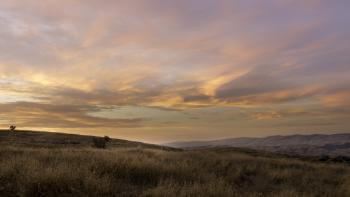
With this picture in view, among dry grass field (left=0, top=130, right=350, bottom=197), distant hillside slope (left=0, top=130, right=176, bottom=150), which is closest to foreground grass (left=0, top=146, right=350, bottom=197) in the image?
dry grass field (left=0, top=130, right=350, bottom=197)

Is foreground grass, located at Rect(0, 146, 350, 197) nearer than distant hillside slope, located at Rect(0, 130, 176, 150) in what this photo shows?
Yes

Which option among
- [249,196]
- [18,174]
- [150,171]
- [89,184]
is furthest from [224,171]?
[18,174]

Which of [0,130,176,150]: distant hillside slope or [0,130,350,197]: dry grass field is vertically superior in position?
[0,130,176,150]: distant hillside slope

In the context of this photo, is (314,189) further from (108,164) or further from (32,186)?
(32,186)

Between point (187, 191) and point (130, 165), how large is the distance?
11.0ft

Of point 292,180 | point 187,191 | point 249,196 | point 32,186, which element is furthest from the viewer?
point 292,180

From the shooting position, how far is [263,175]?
14.5m

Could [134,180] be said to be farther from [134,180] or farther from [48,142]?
[48,142]

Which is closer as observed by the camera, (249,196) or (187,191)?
(187,191)

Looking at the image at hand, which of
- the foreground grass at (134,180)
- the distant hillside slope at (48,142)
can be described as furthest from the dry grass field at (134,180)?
the distant hillside slope at (48,142)

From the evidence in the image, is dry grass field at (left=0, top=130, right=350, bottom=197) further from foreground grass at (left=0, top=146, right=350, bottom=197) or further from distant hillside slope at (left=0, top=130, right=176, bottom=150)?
distant hillside slope at (left=0, top=130, right=176, bottom=150)

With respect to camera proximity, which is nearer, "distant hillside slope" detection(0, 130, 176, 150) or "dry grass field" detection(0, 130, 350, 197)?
"dry grass field" detection(0, 130, 350, 197)

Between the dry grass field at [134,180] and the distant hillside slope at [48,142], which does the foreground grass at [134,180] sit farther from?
the distant hillside slope at [48,142]

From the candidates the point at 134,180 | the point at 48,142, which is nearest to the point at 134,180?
the point at 134,180
